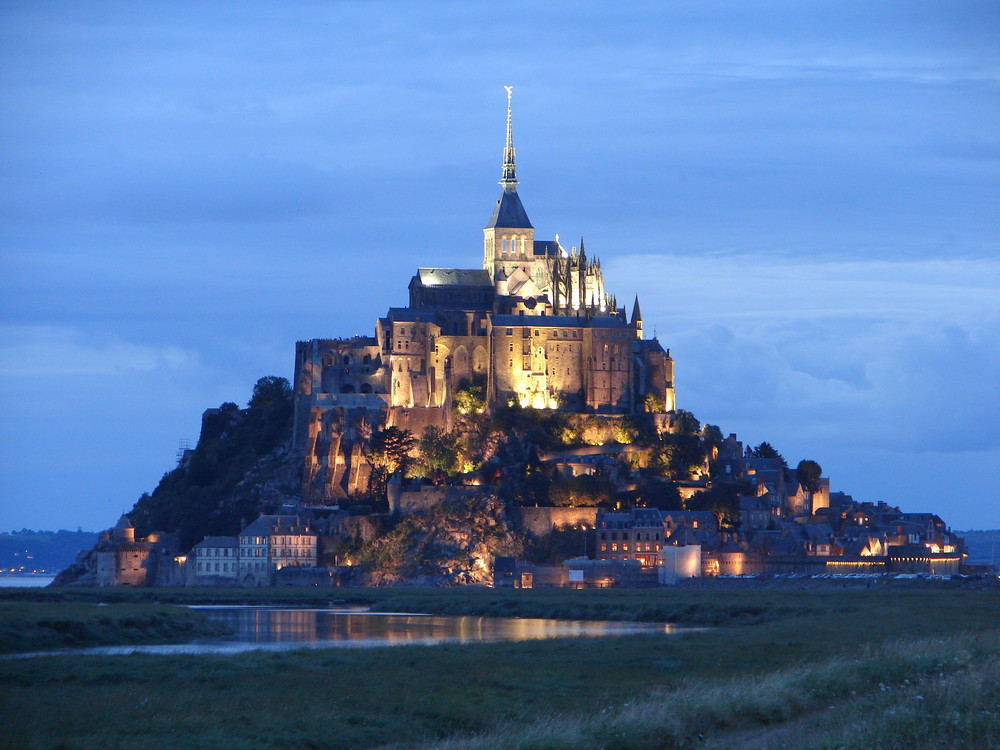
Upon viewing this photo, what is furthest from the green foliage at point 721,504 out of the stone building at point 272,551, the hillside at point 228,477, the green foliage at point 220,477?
the green foliage at point 220,477

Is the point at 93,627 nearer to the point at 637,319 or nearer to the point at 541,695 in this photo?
the point at 541,695

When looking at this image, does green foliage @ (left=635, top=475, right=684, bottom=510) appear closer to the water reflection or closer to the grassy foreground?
the water reflection

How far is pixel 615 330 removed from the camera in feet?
441

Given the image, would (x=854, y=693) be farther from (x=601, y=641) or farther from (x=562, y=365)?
(x=562, y=365)

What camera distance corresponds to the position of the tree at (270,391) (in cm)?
15662

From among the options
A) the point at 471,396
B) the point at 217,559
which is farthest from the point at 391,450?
the point at 217,559

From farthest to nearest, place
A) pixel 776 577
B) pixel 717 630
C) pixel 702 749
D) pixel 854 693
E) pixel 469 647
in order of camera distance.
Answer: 1. pixel 776 577
2. pixel 717 630
3. pixel 469 647
4. pixel 854 693
5. pixel 702 749

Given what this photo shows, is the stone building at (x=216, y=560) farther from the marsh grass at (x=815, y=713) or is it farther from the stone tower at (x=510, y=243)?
the marsh grass at (x=815, y=713)

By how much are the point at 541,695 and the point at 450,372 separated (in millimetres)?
93984

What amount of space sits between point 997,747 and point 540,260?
413 feet

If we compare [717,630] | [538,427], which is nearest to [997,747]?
[717,630]

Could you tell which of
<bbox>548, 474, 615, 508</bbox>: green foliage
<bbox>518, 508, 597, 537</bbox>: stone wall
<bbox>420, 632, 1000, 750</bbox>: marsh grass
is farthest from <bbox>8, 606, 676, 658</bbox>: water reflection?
<bbox>548, 474, 615, 508</bbox>: green foliage

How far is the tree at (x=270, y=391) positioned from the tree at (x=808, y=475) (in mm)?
49686

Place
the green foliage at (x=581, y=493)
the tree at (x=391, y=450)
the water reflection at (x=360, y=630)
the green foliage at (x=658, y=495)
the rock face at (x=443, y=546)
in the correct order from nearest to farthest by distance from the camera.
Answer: the water reflection at (x=360, y=630) < the rock face at (x=443, y=546) < the green foliage at (x=581, y=493) < the green foliage at (x=658, y=495) < the tree at (x=391, y=450)
